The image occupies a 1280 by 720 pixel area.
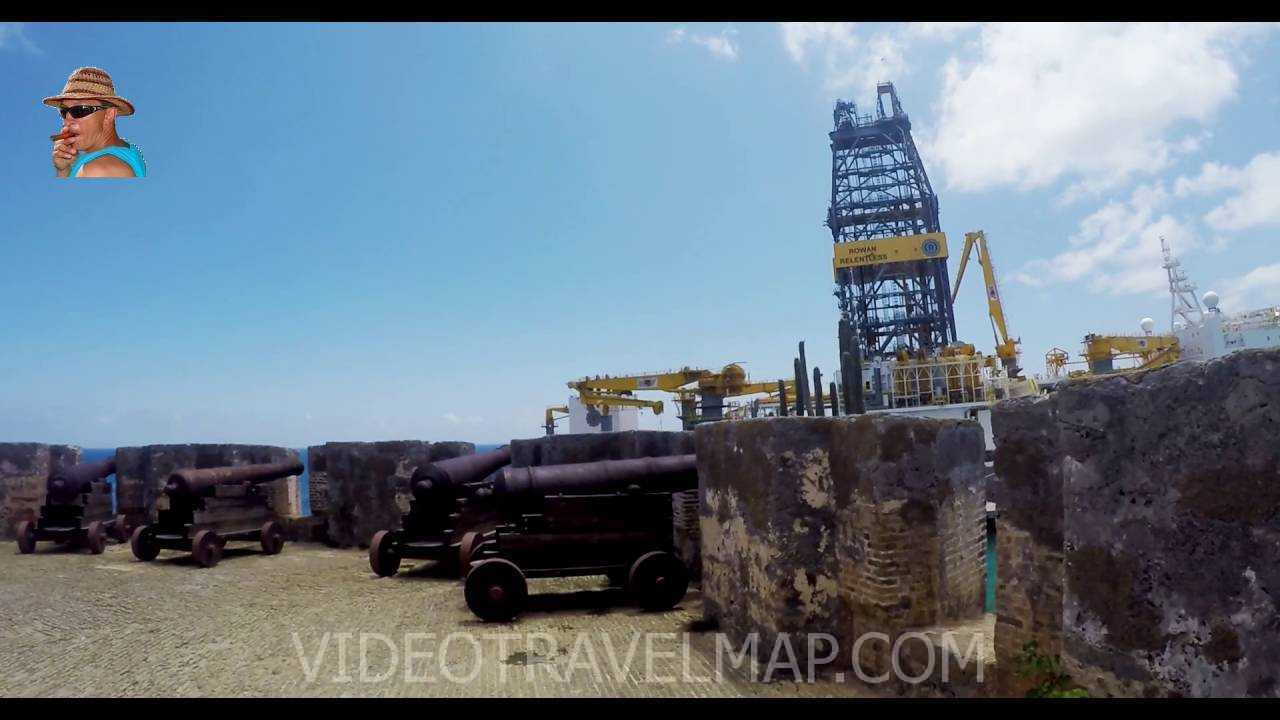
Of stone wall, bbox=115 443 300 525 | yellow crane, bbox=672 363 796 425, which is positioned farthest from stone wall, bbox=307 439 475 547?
yellow crane, bbox=672 363 796 425

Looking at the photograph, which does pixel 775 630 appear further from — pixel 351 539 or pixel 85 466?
pixel 85 466

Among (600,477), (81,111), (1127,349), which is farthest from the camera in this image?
(1127,349)

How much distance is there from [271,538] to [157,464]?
2.94m

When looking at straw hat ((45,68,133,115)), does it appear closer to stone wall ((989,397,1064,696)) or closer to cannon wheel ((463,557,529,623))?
cannon wheel ((463,557,529,623))

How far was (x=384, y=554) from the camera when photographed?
8891 millimetres

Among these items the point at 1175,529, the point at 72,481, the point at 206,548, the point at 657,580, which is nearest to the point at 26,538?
the point at 72,481

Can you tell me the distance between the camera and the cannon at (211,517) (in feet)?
32.2

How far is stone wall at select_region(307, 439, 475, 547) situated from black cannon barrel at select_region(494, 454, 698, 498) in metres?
4.24

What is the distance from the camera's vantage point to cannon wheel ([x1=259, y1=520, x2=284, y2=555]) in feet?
34.7

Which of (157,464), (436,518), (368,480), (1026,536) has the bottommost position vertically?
(436,518)

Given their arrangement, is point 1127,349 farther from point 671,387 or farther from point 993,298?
point 671,387
